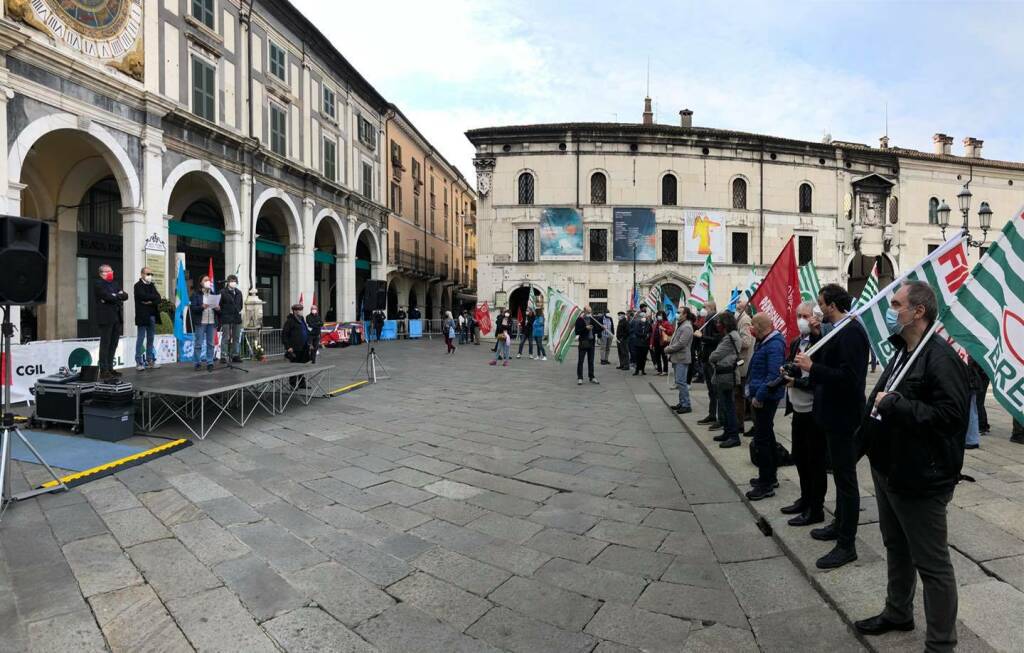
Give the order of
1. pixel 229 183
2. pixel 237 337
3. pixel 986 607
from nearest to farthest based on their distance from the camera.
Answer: pixel 986 607 → pixel 237 337 → pixel 229 183

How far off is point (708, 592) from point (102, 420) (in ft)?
22.5

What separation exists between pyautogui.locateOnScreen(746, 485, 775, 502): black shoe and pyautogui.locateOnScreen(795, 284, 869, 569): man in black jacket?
3.49ft

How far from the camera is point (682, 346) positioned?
8.63 metres

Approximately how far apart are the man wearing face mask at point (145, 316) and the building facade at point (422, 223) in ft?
71.8

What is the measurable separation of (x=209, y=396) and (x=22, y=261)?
13.7 ft

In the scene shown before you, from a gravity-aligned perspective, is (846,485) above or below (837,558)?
above

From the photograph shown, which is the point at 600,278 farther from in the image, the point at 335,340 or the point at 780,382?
the point at 780,382

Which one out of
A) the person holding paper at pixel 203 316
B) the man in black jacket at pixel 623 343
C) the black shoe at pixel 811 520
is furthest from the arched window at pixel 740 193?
the black shoe at pixel 811 520

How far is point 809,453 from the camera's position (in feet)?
13.2

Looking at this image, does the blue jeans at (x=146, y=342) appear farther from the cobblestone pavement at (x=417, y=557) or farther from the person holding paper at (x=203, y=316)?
the cobblestone pavement at (x=417, y=557)

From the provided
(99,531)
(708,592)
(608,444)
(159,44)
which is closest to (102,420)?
(99,531)

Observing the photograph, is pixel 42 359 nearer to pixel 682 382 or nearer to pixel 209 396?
pixel 209 396

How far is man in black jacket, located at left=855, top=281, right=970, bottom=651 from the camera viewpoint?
2373 millimetres

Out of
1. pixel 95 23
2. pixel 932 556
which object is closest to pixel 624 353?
pixel 932 556
